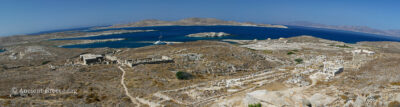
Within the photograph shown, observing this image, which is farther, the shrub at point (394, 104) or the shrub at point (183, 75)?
the shrub at point (183, 75)

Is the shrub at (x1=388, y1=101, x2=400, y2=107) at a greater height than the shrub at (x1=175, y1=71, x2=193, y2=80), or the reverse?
the shrub at (x1=388, y1=101, x2=400, y2=107)

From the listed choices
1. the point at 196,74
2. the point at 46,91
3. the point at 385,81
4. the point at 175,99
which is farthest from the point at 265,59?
the point at 46,91

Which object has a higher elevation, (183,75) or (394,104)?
(394,104)

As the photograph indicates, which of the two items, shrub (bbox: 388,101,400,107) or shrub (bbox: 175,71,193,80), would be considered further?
shrub (bbox: 175,71,193,80)

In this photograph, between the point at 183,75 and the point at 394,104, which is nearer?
the point at 394,104

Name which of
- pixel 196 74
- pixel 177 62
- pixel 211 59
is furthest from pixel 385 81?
pixel 177 62

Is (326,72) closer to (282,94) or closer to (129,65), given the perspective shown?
(282,94)

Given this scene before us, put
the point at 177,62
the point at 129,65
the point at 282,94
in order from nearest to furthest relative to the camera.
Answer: the point at 282,94, the point at 129,65, the point at 177,62

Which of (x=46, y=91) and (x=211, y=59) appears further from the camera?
(x=211, y=59)

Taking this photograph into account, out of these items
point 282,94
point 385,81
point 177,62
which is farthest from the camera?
point 177,62

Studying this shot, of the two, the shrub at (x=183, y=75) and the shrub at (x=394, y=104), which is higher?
the shrub at (x=394, y=104)

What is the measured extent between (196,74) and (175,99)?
14649mm

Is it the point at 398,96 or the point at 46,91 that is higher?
the point at 398,96

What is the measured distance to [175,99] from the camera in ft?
86.6
